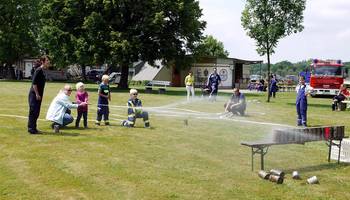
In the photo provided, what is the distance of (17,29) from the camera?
217 feet

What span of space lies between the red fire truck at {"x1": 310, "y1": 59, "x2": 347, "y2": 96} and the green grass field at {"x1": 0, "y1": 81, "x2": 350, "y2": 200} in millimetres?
29060

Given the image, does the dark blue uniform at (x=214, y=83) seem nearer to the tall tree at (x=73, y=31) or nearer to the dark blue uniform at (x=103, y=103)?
the tall tree at (x=73, y=31)

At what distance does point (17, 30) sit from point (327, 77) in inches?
1642

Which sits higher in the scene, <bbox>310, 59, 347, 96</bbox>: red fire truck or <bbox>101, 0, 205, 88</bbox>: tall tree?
<bbox>101, 0, 205, 88</bbox>: tall tree

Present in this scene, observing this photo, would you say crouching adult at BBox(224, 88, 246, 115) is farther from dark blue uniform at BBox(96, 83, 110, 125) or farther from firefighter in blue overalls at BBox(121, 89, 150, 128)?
dark blue uniform at BBox(96, 83, 110, 125)

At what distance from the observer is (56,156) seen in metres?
9.99

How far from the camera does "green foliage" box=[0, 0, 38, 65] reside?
64025 millimetres

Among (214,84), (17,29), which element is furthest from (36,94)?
(17,29)

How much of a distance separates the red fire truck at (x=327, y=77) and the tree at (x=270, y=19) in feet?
44.3

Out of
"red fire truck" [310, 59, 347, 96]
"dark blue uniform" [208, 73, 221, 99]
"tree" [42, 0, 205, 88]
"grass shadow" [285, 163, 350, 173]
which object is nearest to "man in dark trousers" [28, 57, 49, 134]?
"grass shadow" [285, 163, 350, 173]

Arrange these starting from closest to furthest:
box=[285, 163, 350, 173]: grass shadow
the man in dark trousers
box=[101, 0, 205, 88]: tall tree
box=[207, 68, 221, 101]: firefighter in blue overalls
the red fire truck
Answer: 1. box=[285, 163, 350, 173]: grass shadow
2. the man in dark trousers
3. box=[207, 68, 221, 101]: firefighter in blue overalls
4. box=[101, 0, 205, 88]: tall tree
5. the red fire truck

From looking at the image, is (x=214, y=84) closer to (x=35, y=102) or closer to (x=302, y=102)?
(x=302, y=102)

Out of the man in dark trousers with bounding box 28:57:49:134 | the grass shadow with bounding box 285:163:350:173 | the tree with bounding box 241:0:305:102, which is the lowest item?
the grass shadow with bounding box 285:163:350:173

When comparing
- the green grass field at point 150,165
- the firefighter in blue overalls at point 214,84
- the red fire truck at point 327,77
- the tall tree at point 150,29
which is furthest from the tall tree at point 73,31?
the green grass field at point 150,165
